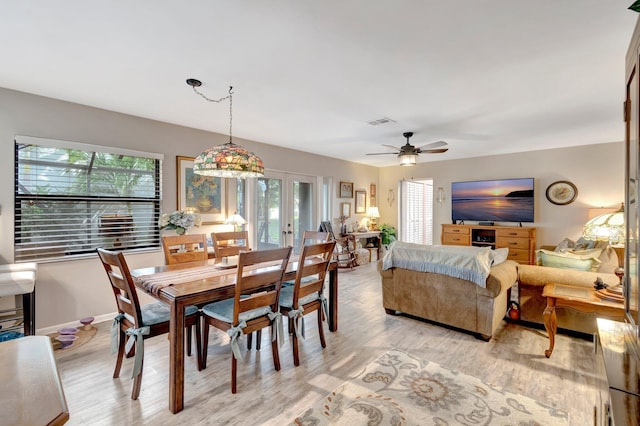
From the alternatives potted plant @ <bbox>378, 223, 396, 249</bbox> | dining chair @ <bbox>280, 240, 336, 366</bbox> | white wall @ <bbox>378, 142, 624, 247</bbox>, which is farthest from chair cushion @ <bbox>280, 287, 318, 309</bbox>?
white wall @ <bbox>378, 142, 624, 247</bbox>

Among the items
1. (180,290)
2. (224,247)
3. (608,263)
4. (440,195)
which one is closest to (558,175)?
(440,195)

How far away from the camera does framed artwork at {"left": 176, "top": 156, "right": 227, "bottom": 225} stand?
162 inches

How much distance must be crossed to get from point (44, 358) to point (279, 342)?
1.64 meters

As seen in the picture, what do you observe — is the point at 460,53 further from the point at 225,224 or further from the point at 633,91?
the point at 225,224

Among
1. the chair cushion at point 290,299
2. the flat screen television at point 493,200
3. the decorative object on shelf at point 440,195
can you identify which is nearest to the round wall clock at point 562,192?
the flat screen television at point 493,200

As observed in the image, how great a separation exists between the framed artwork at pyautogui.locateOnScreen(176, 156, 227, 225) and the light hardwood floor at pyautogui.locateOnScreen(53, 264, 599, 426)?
1.75 meters

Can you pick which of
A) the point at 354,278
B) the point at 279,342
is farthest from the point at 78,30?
the point at 354,278

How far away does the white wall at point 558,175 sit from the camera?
514cm

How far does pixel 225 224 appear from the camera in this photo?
4.59 meters

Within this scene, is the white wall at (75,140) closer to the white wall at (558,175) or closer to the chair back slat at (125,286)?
the chair back slat at (125,286)

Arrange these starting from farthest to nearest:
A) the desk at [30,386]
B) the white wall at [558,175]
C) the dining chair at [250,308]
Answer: the white wall at [558,175] < the dining chair at [250,308] < the desk at [30,386]

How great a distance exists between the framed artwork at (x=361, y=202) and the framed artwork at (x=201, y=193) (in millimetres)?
3582

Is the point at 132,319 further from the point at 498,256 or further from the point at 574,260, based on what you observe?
the point at 574,260

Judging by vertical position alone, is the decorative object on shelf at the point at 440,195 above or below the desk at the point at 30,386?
above
